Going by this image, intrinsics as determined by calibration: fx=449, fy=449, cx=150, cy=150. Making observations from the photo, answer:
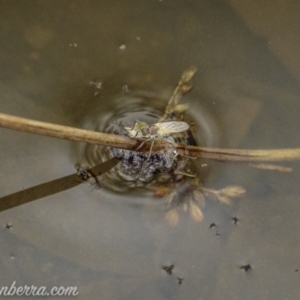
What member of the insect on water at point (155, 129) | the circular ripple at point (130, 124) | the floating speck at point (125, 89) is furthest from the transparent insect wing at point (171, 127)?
the floating speck at point (125, 89)

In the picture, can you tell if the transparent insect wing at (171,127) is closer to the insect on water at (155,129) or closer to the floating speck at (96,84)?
the insect on water at (155,129)

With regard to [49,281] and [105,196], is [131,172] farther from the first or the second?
[49,281]

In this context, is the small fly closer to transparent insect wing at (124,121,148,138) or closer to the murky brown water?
the murky brown water

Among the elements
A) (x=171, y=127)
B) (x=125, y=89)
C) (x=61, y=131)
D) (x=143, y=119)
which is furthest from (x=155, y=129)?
(x=61, y=131)

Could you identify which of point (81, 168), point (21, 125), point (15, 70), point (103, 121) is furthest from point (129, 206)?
point (15, 70)

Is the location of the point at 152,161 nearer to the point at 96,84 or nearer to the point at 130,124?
the point at 130,124
